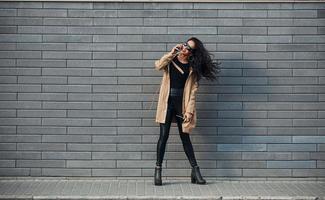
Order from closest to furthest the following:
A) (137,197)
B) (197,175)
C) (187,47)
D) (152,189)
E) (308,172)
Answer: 1. (137,197)
2. (152,189)
3. (187,47)
4. (197,175)
5. (308,172)

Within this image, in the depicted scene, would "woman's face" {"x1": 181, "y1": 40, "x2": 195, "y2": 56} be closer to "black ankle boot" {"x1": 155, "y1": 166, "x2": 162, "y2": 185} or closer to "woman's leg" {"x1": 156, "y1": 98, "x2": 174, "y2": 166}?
A: "woman's leg" {"x1": 156, "y1": 98, "x2": 174, "y2": 166}

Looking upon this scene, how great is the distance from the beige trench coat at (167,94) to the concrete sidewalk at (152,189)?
87cm

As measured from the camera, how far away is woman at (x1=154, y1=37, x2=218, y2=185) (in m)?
7.79

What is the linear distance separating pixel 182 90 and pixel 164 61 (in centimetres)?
50

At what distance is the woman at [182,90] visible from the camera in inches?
307

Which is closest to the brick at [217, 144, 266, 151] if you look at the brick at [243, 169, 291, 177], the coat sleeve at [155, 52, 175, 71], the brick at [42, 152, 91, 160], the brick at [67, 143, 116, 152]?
the brick at [243, 169, 291, 177]

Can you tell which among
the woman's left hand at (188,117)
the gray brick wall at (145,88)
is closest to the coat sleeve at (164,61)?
the gray brick wall at (145,88)

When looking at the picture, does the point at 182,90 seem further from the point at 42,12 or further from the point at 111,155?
the point at 42,12

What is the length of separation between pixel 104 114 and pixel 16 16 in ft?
6.31

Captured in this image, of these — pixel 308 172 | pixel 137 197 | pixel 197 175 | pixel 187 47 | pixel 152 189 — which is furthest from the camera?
pixel 308 172

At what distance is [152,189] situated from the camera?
768cm

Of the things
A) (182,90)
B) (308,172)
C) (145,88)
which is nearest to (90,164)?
(145,88)

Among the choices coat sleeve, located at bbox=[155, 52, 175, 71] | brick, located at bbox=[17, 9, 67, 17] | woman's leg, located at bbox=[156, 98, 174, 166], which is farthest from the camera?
brick, located at bbox=[17, 9, 67, 17]

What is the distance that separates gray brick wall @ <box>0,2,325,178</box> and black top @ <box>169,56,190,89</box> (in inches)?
15.7
